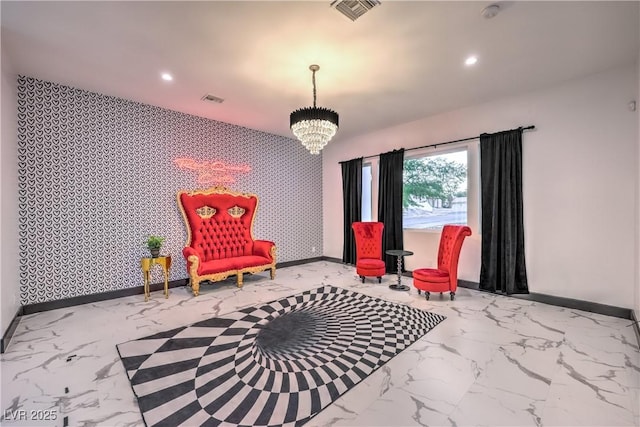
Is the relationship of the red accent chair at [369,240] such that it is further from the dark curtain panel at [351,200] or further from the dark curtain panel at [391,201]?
the dark curtain panel at [351,200]

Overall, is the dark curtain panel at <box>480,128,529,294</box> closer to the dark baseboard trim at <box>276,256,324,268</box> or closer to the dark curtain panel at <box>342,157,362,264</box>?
the dark curtain panel at <box>342,157,362,264</box>

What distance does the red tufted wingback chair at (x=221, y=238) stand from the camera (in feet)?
13.8

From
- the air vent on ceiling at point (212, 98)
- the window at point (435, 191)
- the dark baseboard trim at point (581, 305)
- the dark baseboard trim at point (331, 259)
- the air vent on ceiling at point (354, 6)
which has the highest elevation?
the air vent on ceiling at point (212, 98)

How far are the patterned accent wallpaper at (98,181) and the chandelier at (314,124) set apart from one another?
255 centimetres

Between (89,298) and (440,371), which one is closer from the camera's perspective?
(440,371)

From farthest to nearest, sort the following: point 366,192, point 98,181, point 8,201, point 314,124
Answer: point 366,192
point 98,181
point 314,124
point 8,201

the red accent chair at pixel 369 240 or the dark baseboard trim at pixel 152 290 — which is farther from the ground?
the red accent chair at pixel 369 240

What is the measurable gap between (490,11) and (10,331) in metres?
5.27

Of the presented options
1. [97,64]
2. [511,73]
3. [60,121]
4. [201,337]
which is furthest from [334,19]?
[60,121]

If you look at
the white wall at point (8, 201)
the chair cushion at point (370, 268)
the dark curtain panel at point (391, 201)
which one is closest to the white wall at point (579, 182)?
the dark curtain panel at point (391, 201)

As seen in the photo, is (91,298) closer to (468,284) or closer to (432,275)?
(432,275)

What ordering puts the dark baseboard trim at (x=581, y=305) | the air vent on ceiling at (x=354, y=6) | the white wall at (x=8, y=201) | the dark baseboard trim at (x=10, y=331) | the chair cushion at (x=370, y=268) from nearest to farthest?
1. the air vent on ceiling at (x=354, y=6)
2. the dark baseboard trim at (x=10, y=331)
3. the white wall at (x=8, y=201)
4. the dark baseboard trim at (x=581, y=305)
5. the chair cushion at (x=370, y=268)

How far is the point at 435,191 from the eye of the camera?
15.9 ft

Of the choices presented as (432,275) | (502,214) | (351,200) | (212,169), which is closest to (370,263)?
(432,275)
